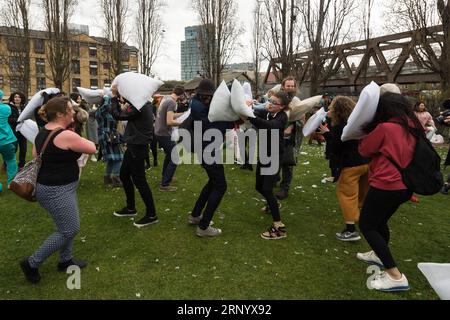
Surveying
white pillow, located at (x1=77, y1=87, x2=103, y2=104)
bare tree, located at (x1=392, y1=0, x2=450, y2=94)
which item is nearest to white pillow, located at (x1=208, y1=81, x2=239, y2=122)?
white pillow, located at (x1=77, y1=87, x2=103, y2=104)

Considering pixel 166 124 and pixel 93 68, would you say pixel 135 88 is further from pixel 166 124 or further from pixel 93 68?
pixel 93 68

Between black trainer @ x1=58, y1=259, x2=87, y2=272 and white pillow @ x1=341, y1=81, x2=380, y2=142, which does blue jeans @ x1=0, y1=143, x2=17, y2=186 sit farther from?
white pillow @ x1=341, y1=81, x2=380, y2=142

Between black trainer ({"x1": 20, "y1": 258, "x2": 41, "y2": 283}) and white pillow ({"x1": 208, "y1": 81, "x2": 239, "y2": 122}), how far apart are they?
229 centimetres

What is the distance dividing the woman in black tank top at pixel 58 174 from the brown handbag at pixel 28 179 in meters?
0.03

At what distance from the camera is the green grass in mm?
2965

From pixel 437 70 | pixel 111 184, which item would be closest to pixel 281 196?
pixel 111 184

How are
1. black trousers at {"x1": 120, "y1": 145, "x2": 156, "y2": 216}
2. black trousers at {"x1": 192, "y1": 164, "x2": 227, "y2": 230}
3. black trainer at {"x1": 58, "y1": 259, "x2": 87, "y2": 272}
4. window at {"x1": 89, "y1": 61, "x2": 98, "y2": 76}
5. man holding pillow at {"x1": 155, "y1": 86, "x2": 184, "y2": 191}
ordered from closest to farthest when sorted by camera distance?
1. black trainer at {"x1": 58, "y1": 259, "x2": 87, "y2": 272}
2. black trousers at {"x1": 192, "y1": 164, "x2": 227, "y2": 230}
3. black trousers at {"x1": 120, "y1": 145, "x2": 156, "y2": 216}
4. man holding pillow at {"x1": 155, "y1": 86, "x2": 184, "y2": 191}
5. window at {"x1": 89, "y1": 61, "x2": 98, "y2": 76}

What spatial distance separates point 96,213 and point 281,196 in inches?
119

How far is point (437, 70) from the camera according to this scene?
13.3m

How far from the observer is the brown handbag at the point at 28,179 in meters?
2.81

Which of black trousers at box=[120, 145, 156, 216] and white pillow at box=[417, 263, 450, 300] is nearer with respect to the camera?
white pillow at box=[417, 263, 450, 300]

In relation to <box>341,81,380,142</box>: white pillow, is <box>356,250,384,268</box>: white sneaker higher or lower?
lower
